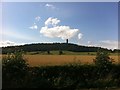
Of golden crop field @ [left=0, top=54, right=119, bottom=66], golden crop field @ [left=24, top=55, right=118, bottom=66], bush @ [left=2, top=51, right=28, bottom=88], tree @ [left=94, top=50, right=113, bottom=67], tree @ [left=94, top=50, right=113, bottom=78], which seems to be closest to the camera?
bush @ [left=2, top=51, right=28, bottom=88]

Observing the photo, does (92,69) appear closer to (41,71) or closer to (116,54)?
(41,71)

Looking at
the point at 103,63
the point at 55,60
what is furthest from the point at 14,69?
the point at 55,60

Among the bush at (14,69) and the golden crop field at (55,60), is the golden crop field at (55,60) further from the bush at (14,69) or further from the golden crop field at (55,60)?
the bush at (14,69)

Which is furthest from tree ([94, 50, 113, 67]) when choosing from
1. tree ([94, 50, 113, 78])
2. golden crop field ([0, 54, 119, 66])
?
golden crop field ([0, 54, 119, 66])

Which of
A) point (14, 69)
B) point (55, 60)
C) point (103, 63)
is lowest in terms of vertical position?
point (14, 69)

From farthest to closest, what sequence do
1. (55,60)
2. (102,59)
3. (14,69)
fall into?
(55,60)
(102,59)
(14,69)

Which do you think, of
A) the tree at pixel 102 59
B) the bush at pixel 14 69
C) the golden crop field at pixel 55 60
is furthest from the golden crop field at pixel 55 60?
the bush at pixel 14 69

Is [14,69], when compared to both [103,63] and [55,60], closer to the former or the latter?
[103,63]

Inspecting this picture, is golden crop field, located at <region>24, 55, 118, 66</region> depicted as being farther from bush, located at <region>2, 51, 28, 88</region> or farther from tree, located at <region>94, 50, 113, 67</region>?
bush, located at <region>2, 51, 28, 88</region>

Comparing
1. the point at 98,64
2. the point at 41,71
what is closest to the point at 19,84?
the point at 41,71

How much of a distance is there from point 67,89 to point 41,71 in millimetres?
2174

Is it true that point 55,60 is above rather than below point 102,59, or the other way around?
below

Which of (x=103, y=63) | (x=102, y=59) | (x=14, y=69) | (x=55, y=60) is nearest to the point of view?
(x=14, y=69)

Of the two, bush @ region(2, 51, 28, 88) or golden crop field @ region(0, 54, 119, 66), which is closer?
bush @ region(2, 51, 28, 88)
